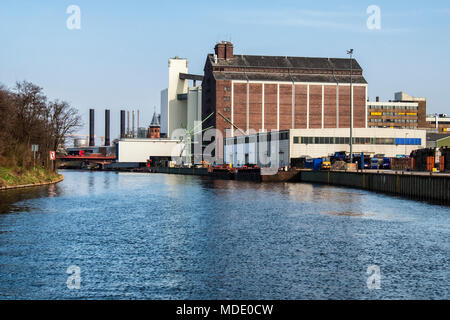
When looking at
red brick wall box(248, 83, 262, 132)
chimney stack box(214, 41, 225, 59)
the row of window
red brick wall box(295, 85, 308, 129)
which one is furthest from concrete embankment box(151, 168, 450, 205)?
chimney stack box(214, 41, 225, 59)

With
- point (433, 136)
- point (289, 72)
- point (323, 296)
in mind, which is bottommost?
point (323, 296)

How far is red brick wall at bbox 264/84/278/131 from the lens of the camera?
16725 centimetres

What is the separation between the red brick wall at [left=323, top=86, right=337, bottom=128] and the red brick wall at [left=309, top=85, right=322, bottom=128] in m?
1.66

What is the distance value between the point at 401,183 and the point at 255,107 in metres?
106

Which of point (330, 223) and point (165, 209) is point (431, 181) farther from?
point (165, 209)

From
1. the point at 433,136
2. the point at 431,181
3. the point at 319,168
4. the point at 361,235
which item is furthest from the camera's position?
the point at 433,136

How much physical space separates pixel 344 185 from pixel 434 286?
2584 inches

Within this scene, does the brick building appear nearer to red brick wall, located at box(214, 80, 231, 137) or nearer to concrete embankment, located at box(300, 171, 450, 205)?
red brick wall, located at box(214, 80, 231, 137)

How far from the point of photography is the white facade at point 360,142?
4889 inches

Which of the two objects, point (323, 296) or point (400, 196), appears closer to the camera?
Answer: point (323, 296)

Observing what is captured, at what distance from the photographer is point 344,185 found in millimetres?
84312

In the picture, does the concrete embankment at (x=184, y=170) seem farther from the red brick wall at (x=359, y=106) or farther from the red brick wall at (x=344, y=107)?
the red brick wall at (x=359, y=106)

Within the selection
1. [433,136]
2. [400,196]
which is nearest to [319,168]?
[400,196]

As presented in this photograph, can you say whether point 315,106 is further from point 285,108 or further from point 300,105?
point 285,108
